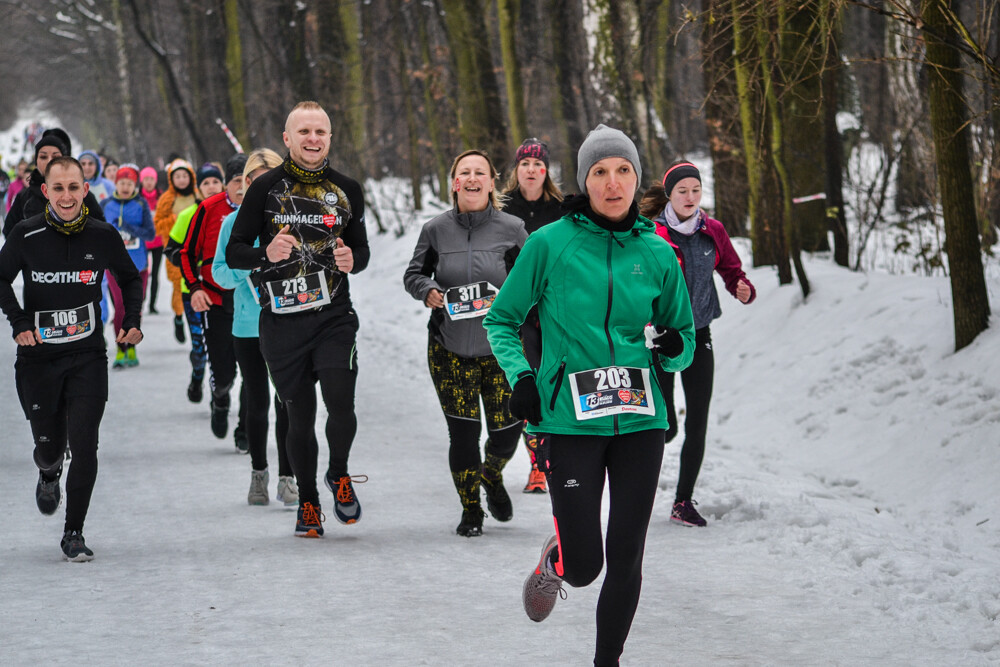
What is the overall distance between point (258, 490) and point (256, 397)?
24.7 inches

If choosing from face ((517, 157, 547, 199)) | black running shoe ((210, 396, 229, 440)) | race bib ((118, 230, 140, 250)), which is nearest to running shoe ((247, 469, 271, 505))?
black running shoe ((210, 396, 229, 440))

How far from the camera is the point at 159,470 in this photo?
8.41 metres

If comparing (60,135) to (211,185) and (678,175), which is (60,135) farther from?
(678,175)

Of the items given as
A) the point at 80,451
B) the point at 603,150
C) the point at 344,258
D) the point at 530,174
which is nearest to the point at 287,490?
the point at 80,451

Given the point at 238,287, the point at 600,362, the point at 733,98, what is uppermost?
the point at 733,98

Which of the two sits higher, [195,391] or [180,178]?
[180,178]

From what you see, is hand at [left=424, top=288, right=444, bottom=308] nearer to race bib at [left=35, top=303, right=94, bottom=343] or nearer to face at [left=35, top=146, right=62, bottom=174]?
race bib at [left=35, top=303, right=94, bottom=343]

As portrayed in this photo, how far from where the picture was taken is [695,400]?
6.59 meters

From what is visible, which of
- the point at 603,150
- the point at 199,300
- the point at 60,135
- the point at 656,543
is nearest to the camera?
the point at 603,150

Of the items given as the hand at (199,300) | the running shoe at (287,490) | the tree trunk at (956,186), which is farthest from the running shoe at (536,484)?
the tree trunk at (956,186)

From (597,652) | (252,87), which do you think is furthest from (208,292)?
(252,87)

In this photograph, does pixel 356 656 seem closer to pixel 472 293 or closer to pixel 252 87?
pixel 472 293

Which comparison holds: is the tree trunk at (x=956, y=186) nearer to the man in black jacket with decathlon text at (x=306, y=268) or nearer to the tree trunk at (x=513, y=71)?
the man in black jacket with decathlon text at (x=306, y=268)

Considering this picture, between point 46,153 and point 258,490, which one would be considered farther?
point 46,153
